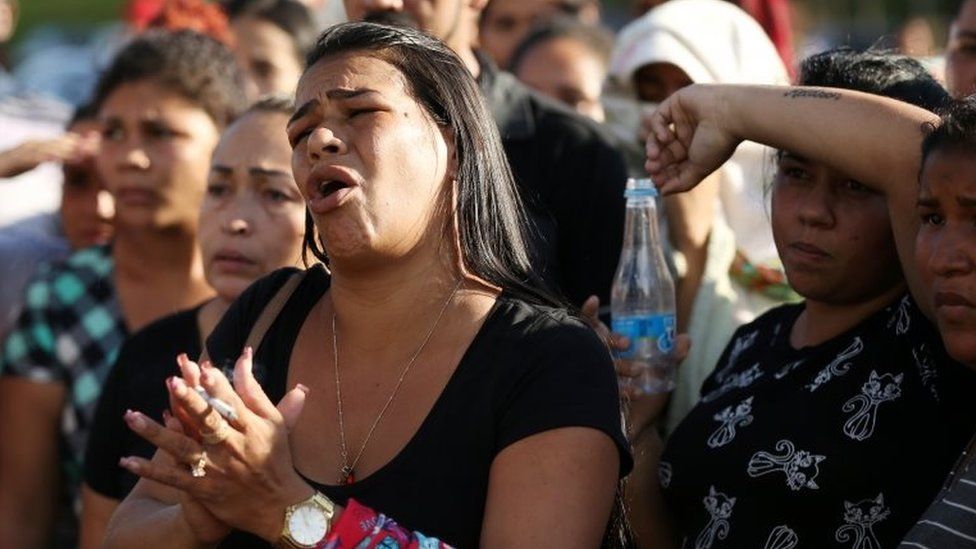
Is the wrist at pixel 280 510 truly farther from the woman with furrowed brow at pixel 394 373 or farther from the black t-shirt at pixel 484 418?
the black t-shirt at pixel 484 418

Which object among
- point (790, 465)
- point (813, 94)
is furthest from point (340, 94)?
point (790, 465)

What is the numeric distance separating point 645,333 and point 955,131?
3.02ft

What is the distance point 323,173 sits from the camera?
9.92ft

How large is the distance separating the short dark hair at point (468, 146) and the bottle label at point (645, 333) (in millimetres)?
502

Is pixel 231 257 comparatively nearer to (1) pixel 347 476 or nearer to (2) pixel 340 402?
(2) pixel 340 402

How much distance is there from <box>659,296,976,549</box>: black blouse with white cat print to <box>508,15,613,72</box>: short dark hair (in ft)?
9.25

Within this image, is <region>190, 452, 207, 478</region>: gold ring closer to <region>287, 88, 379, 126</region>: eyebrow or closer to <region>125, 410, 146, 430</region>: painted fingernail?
<region>125, 410, 146, 430</region>: painted fingernail

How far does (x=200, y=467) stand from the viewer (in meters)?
2.70

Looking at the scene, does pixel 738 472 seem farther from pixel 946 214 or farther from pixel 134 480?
pixel 134 480

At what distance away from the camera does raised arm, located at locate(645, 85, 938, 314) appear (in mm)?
3186

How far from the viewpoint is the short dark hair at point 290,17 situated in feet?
21.6

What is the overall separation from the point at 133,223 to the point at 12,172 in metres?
0.65

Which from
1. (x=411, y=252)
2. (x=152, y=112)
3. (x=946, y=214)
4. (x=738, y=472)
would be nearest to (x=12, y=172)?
(x=152, y=112)

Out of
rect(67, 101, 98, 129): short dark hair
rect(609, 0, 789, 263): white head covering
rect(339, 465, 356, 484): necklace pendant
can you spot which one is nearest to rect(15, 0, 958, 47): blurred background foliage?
rect(609, 0, 789, 263): white head covering
